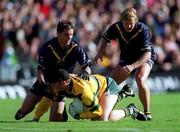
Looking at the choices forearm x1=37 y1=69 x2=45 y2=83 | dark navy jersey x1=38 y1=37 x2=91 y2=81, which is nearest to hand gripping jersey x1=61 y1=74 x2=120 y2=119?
dark navy jersey x1=38 y1=37 x2=91 y2=81

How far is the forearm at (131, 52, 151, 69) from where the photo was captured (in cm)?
1501

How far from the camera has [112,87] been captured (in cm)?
1445

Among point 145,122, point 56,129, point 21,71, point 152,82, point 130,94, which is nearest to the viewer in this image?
point 56,129

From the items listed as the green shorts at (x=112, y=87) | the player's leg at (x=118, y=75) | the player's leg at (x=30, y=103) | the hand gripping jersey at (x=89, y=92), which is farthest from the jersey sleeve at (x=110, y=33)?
the player's leg at (x=30, y=103)

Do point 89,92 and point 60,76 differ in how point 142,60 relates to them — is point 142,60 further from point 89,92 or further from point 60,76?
point 60,76

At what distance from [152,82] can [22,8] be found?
4.97m

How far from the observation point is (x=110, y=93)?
47.0 feet

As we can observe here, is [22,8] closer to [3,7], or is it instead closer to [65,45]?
[3,7]

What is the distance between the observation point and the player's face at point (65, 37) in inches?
553

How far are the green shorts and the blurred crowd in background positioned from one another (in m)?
11.3

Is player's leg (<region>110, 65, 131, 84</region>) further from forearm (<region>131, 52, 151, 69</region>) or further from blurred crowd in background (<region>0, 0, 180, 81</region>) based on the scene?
blurred crowd in background (<region>0, 0, 180, 81</region>)

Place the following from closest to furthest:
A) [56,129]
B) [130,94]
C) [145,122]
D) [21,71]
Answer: [56,129] → [145,122] → [130,94] → [21,71]

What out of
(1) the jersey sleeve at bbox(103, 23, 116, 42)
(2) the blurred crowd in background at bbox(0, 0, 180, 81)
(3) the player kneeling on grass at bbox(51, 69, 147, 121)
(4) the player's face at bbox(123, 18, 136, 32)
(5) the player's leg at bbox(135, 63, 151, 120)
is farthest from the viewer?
(2) the blurred crowd in background at bbox(0, 0, 180, 81)

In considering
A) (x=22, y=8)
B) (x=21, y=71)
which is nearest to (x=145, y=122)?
(x=21, y=71)
